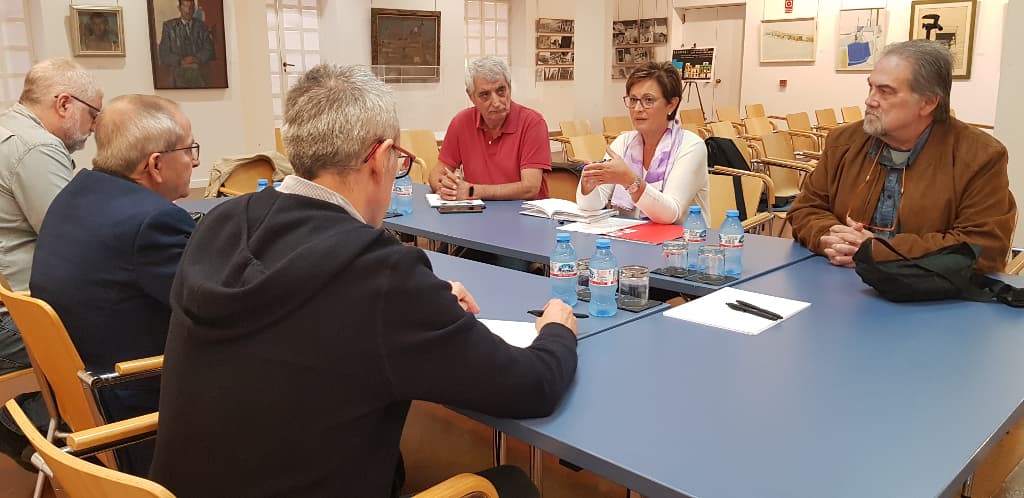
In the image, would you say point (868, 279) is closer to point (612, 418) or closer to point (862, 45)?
point (612, 418)

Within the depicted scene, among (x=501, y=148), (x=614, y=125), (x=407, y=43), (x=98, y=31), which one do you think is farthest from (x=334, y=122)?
(x=407, y=43)

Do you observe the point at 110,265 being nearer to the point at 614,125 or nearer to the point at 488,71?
the point at 488,71

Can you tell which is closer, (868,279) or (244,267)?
(244,267)

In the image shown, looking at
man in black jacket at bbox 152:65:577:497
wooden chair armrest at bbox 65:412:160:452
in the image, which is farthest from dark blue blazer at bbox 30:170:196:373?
man in black jacket at bbox 152:65:577:497

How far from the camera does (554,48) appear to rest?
12.0 metres

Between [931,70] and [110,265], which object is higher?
[931,70]

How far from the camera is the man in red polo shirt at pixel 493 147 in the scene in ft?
12.8

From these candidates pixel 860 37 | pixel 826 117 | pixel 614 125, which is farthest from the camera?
pixel 860 37

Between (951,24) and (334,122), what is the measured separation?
10955 millimetres

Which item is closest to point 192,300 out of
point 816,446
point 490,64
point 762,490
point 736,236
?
point 762,490

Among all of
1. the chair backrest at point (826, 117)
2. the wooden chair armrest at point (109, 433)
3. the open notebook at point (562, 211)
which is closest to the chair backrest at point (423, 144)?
the open notebook at point (562, 211)

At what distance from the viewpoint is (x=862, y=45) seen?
10.8 meters

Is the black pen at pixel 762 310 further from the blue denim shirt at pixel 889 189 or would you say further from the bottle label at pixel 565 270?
the blue denim shirt at pixel 889 189

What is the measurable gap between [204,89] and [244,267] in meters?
7.74
